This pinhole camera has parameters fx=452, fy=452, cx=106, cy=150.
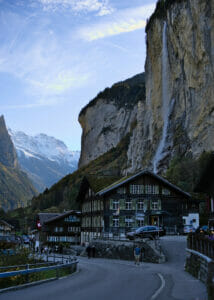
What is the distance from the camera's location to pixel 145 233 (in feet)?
144

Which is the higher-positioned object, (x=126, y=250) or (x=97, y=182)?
(x=97, y=182)

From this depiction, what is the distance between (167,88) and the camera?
103750 millimetres

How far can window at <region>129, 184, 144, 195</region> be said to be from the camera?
5556 cm

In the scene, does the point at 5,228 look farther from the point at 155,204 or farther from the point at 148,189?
the point at 148,189

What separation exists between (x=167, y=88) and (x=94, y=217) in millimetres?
51847

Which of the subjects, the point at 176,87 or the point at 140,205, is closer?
the point at 140,205

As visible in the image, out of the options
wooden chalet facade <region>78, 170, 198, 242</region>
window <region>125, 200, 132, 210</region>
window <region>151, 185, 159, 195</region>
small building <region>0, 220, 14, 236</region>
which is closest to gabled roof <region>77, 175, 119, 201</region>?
wooden chalet facade <region>78, 170, 198, 242</region>

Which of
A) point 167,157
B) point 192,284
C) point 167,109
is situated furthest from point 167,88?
point 192,284

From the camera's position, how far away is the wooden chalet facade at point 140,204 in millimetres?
54625

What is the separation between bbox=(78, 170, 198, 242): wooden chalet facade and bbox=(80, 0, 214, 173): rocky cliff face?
24.5 metres

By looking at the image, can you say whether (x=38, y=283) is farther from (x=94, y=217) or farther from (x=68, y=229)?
(x=68, y=229)

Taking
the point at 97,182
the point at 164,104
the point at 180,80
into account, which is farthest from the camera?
the point at 164,104

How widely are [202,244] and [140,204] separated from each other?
35.5 meters

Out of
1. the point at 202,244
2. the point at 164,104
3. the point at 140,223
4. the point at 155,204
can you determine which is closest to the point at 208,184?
the point at 202,244
